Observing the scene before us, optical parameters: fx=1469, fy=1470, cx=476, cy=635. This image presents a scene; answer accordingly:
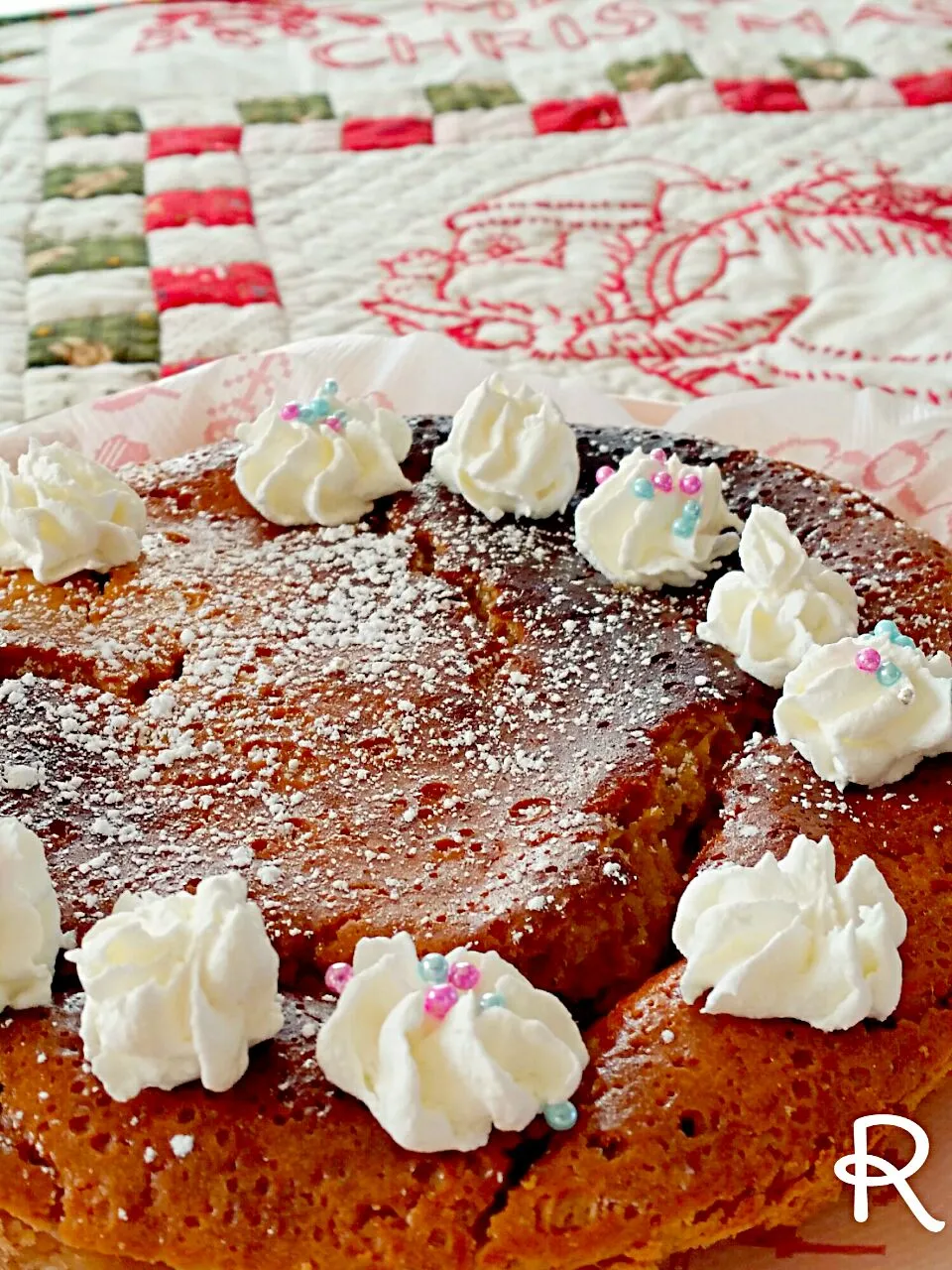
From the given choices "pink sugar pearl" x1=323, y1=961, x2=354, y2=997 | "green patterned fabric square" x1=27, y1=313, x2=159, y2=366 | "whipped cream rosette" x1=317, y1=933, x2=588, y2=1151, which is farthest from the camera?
"green patterned fabric square" x1=27, y1=313, x2=159, y2=366

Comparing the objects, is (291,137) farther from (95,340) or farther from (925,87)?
(925,87)

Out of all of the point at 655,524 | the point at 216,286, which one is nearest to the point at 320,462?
the point at 655,524

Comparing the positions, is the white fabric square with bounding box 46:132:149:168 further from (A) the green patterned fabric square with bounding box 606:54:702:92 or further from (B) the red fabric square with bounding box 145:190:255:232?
(A) the green patterned fabric square with bounding box 606:54:702:92

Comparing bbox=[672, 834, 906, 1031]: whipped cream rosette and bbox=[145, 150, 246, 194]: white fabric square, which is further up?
bbox=[672, 834, 906, 1031]: whipped cream rosette

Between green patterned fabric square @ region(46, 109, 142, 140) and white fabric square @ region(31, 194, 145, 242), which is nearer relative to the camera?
white fabric square @ region(31, 194, 145, 242)

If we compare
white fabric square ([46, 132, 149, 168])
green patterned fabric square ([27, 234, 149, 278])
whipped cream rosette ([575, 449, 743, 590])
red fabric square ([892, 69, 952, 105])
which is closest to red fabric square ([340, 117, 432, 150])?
white fabric square ([46, 132, 149, 168])

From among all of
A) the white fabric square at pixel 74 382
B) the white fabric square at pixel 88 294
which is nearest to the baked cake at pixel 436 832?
the white fabric square at pixel 74 382

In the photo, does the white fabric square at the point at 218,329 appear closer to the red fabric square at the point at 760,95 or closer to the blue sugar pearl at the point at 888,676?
the red fabric square at the point at 760,95
